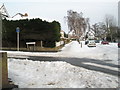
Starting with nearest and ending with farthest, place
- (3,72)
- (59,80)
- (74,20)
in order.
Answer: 1. (3,72)
2. (59,80)
3. (74,20)

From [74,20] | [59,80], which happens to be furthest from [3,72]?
[74,20]

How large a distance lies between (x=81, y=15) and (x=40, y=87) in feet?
213

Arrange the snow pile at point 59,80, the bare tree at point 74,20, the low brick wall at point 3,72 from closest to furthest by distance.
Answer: the low brick wall at point 3,72 < the snow pile at point 59,80 < the bare tree at point 74,20

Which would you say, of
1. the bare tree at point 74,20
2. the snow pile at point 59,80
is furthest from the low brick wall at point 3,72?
the bare tree at point 74,20

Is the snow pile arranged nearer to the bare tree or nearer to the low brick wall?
the low brick wall

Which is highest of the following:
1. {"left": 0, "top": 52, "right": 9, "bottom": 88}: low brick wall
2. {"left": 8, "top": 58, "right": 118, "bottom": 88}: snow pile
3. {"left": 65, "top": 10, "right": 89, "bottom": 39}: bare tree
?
{"left": 65, "top": 10, "right": 89, "bottom": 39}: bare tree


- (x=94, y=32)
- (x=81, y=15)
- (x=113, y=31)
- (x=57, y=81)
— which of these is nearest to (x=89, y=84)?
(x=57, y=81)

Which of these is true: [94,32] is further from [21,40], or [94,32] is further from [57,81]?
[57,81]

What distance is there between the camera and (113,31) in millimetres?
80938

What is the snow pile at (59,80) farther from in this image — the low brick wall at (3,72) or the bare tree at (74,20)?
the bare tree at (74,20)

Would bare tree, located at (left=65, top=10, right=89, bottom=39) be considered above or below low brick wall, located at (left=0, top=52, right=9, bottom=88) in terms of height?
above

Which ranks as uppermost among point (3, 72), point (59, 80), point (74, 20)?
point (74, 20)

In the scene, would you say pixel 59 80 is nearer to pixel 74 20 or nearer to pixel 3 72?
pixel 3 72

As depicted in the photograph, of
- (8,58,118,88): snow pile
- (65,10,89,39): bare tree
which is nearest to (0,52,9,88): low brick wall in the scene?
(8,58,118,88): snow pile
